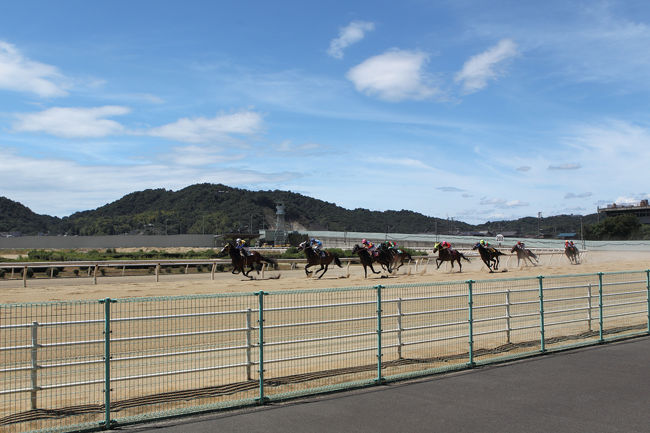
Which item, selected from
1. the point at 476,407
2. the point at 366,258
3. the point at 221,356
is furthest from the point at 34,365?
the point at 366,258

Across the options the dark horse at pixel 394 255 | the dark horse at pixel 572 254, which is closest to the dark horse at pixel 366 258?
the dark horse at pixel 394 255

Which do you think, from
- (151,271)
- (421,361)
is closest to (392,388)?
(421,361)

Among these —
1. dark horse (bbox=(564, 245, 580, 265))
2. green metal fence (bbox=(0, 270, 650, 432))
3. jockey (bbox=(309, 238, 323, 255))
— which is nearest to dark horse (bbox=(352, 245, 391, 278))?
jockey (bbox=(309, 238, 323, 255))

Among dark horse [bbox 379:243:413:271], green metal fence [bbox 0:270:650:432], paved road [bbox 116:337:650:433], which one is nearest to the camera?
paved road [bbox 116:337:650:433]

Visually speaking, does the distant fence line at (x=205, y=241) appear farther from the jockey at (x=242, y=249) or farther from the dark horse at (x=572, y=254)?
the jockey at (x=242, y=249)

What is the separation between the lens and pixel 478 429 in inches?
246

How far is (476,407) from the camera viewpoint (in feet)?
23.2

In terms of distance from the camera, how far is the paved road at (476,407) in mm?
6363

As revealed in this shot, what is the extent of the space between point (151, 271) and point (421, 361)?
27.1 metres

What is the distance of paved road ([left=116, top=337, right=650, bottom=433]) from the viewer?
6363mm

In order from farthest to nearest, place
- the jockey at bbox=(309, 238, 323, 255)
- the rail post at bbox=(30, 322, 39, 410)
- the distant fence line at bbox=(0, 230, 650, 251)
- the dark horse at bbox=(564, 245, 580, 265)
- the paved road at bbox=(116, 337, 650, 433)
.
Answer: the distant fence line at bbox=(0, 230, 650, 251) → the dark horse at bbox=(564, 245, 580, 265) → the jockey at bbox=(309, 238, 323, 255) → the rail post at bbox=(30, 322, 39, 410) → the paved road at bbox=(116, 337, 650, 433)

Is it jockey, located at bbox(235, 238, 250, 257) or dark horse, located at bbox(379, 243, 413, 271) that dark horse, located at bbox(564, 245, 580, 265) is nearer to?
dark horse, located at bbox(379, 243, 413, 271)

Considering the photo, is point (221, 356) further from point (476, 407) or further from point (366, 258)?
point (366, 258)

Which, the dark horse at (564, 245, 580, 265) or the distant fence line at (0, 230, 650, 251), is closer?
the dark horse at (564, 245, 580, 265)
